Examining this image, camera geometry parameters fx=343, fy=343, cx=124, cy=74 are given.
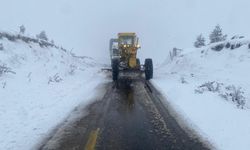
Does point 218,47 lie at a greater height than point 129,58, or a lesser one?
greater

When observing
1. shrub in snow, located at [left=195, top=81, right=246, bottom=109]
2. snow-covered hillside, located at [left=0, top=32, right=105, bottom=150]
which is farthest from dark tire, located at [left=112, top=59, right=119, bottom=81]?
shrub in snow, located at [left=195, top=81, right=246, bottom=109]

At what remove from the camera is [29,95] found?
40.4 feet

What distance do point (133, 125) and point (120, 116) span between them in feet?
3.78

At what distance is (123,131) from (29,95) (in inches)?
212

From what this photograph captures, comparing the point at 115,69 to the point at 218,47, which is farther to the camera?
the point at 218,47

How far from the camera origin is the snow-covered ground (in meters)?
8.06

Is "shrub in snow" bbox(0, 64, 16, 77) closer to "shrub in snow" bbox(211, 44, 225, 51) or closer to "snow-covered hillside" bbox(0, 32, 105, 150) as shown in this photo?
"snow-covered hillside" bbox(0, 32, 105, 150)

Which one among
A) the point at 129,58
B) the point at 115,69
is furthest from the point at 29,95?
the point at 129,58

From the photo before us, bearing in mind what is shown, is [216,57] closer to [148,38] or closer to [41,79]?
[41,79]

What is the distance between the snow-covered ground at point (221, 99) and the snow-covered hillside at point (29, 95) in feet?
12.0

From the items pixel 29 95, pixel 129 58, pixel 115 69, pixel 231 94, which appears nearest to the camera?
pixel 29 95

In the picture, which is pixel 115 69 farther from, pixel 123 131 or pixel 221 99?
pixel 123 131

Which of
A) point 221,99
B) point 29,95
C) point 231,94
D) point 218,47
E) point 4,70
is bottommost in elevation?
point 221,99

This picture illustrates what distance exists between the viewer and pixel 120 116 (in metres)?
9.93
